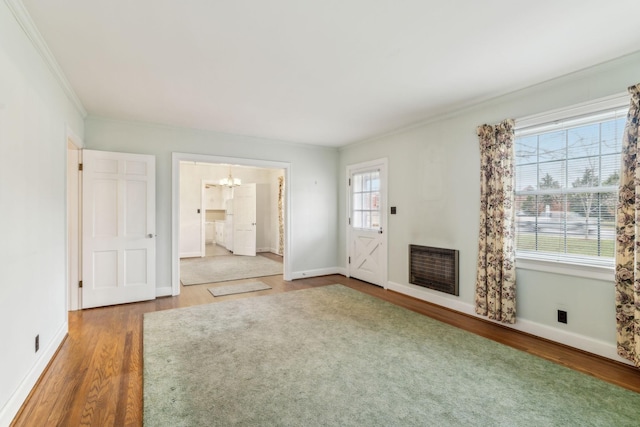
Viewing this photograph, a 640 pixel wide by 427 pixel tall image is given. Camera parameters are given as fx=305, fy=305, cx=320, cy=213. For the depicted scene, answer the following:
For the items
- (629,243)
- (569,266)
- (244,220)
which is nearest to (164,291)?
(244,220)

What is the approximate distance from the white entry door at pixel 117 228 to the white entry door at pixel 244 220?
13.9ft

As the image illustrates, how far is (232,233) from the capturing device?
9266mm

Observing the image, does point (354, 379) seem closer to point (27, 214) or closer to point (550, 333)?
point (550, 333)

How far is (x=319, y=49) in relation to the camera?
8.13 ft

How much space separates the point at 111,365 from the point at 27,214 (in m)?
1.37

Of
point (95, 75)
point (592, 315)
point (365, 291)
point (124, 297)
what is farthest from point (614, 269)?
point (124, 297)

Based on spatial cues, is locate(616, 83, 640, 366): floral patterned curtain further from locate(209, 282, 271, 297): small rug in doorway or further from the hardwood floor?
locate(209, 282, 271, 297): small rug in doorway

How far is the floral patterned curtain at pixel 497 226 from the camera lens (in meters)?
3.29

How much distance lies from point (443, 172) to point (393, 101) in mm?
1208

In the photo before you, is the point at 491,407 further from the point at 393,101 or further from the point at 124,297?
the point at 124,297

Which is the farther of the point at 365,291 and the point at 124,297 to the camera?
the point at 365,291

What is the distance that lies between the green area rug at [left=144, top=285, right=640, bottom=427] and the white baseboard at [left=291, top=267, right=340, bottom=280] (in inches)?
86.0

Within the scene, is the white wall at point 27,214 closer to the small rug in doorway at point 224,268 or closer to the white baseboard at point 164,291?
the white baseboard at point 164,291

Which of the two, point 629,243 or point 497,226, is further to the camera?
point 497,226
